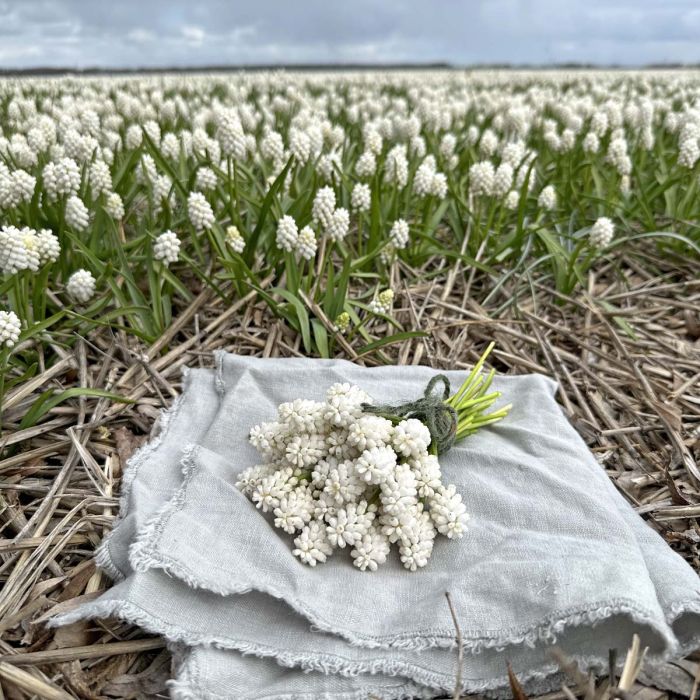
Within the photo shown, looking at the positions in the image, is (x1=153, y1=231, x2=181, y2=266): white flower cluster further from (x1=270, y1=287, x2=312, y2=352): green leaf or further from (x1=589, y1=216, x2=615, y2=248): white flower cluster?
(x1=589, y1=216, x2=615, y2=248): white flower cluster

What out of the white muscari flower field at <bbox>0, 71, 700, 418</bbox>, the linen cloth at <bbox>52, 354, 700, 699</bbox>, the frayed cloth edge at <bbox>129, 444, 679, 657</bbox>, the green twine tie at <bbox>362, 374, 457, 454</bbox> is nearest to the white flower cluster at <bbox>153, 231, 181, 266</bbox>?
the white muscari flower field at <bbox>0, 71, 700, 418</bbox>

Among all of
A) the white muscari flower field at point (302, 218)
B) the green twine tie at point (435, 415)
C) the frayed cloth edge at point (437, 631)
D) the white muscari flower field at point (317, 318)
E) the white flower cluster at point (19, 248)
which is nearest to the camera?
the frayed cloth edge at point (437, 631)

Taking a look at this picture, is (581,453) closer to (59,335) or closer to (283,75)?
(59,335)

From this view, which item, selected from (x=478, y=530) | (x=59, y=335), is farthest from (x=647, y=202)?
(x=59, y=335)

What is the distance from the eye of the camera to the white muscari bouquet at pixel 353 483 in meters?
1.67

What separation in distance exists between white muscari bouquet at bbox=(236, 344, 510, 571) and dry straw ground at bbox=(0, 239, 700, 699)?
442 mm

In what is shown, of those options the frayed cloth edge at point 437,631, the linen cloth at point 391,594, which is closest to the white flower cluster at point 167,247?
the linen cloth at point 391,594

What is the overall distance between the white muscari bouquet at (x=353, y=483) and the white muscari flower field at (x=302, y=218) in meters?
0.86

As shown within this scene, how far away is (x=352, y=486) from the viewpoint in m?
1.68

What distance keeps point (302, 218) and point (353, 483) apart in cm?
172

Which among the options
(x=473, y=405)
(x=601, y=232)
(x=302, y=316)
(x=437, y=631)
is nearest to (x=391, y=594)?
(x=437, y=631)

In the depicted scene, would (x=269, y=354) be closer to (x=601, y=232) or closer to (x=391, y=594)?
(x=391, y=594)

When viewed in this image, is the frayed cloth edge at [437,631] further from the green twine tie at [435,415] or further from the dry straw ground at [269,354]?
the green twine tie at [435,415]

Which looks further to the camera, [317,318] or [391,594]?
[317,318]
